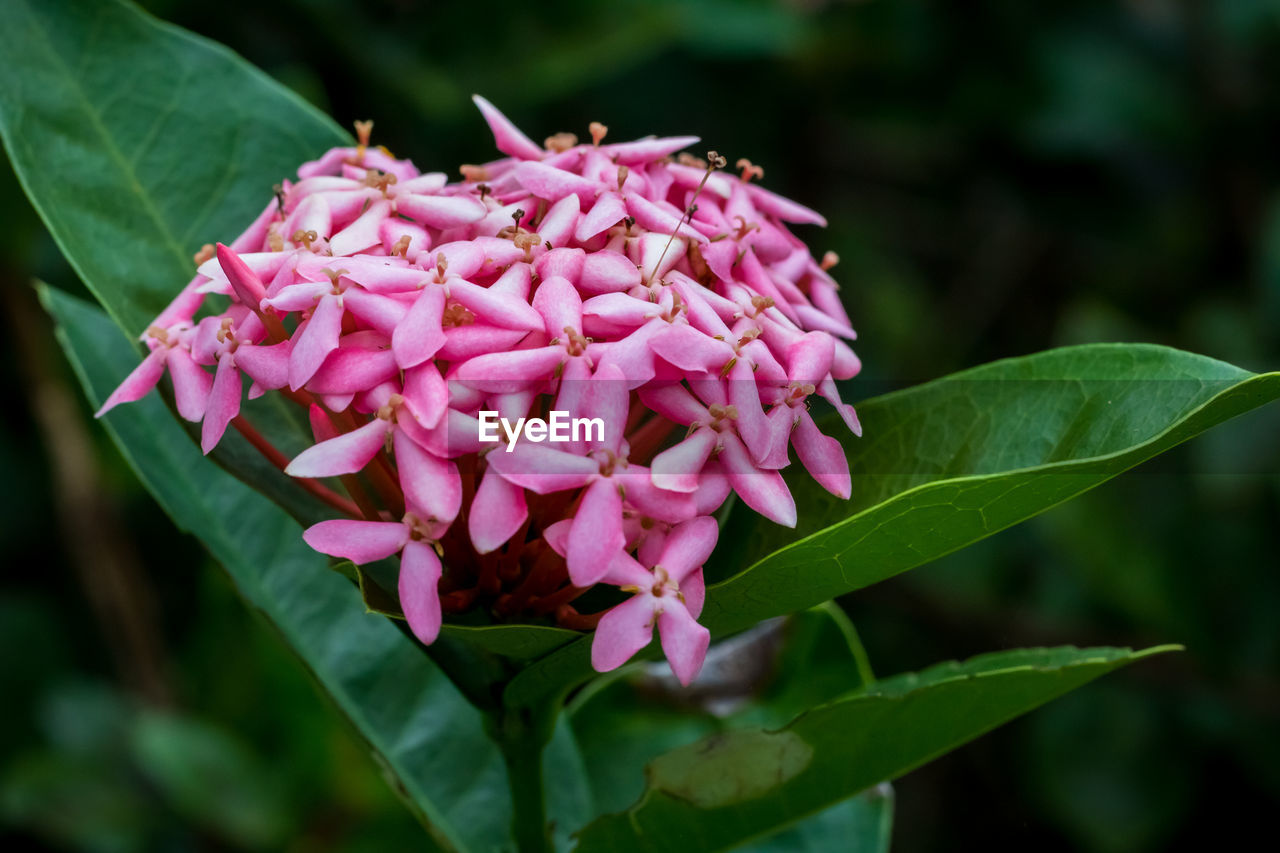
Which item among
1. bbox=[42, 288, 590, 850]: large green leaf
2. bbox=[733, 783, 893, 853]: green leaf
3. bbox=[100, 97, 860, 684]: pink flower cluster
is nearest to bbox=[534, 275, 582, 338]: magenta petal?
bbox=[100, 97, 860, 684]: pink flower cluster

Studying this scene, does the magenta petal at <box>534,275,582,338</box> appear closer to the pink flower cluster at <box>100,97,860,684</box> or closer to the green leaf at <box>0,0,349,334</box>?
the pink flower cluster at <box>100,97,860,684</box>

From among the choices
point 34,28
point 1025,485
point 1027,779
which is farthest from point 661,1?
point 1025,485

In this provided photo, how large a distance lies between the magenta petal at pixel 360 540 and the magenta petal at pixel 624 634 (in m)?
0.15

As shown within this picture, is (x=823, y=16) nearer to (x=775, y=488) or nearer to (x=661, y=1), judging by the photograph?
(x=661, y=1)

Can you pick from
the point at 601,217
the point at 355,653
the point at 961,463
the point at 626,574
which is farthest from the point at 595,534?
the point at 355,653

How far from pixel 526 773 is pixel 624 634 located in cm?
29

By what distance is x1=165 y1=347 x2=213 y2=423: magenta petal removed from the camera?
0.88m

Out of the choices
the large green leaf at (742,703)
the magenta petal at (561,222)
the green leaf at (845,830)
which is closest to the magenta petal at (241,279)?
the magenta petal at (561,222)

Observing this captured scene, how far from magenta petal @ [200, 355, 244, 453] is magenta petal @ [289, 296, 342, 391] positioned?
0.07m

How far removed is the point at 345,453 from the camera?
2.60ft

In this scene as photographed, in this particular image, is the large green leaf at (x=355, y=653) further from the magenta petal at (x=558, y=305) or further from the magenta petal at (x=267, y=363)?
the magenta petal at (x=558, y=305)

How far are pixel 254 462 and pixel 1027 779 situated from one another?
2180mm

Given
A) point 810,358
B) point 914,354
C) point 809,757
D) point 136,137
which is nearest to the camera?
point 810,358

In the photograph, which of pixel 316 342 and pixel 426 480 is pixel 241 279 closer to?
pixel 316 342
